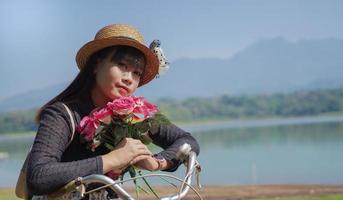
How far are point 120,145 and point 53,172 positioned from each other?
0.77 ft

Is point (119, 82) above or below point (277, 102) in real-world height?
above

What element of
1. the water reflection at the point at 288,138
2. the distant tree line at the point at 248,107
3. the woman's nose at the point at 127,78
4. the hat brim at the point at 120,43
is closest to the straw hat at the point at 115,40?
the hat brim at the point at 120,43

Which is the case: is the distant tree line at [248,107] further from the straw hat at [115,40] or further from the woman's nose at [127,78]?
the woman's nose at [127,78]

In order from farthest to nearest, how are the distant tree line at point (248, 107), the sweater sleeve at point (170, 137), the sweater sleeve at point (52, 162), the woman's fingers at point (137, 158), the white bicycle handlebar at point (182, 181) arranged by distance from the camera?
the distant tree line at point (248, 107) → the sweater sleeve at point (170, 137) → the woman's fingers at point (137, 158) → the sweater sleeve at point (52, 162) → the white bicycle handlebar at point (182, 181)

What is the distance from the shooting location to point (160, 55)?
2457 mm

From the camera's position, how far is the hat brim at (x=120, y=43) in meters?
2.20

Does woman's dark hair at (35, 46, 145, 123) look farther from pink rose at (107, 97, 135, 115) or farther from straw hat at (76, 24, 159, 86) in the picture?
pink rose at (107, 97, 135, 115)

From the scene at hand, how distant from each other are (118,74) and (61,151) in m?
0.35

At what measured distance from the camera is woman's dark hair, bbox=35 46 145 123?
2223mm

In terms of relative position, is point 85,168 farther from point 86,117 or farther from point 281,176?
point 281,176

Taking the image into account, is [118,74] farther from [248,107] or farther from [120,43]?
[248,107]

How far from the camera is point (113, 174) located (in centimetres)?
201

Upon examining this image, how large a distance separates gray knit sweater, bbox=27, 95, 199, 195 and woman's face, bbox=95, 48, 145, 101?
0.11 m

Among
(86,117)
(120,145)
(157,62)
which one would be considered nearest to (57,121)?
(86,117)
